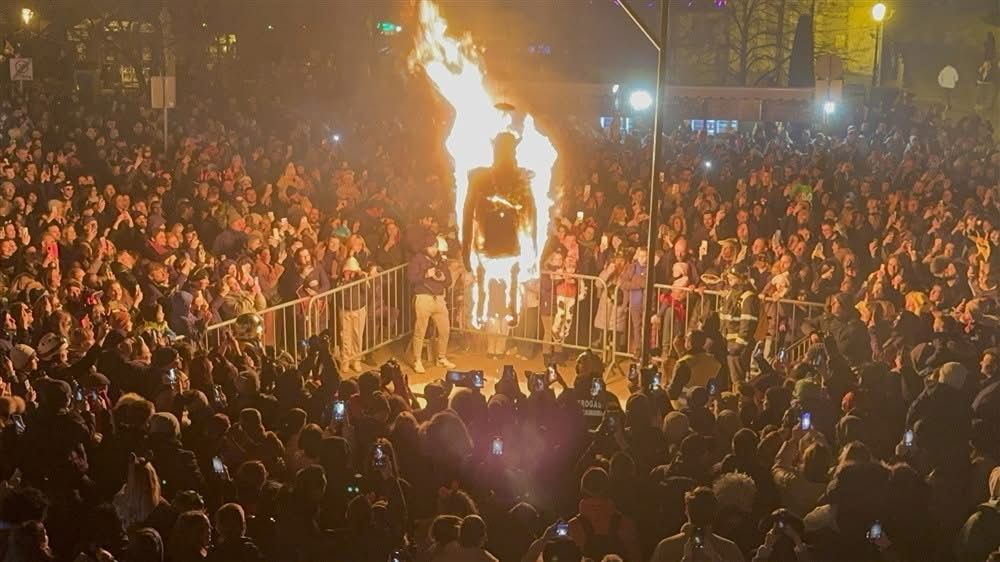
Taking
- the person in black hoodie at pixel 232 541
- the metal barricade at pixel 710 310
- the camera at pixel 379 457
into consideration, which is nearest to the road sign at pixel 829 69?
the metal barricade at pixel 710 310

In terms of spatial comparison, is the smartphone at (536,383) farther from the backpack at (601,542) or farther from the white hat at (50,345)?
the white hat at (50,345)

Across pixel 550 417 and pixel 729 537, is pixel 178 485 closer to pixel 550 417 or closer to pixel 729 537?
pixel 550 417

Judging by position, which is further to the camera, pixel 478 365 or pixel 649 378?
pixel 478 365

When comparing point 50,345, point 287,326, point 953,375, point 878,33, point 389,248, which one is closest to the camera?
point 953,375

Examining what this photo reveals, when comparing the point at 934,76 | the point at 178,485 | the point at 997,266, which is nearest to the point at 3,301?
the point at 178,485

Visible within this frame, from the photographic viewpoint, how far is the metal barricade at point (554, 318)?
1478 cm

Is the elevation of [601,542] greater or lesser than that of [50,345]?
lesser

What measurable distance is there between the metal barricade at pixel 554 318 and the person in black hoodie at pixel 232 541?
27.1 feet

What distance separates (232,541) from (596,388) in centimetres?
392

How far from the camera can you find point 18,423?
805 cm

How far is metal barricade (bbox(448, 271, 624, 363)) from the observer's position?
1478 centimetres

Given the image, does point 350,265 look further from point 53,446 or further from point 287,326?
point 53,446

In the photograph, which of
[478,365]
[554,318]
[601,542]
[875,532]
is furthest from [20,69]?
[875,532]

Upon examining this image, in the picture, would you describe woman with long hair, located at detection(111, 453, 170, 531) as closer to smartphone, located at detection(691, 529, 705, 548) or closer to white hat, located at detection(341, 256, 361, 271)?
smartphone, located at detection(691, 529, 705, 548)
